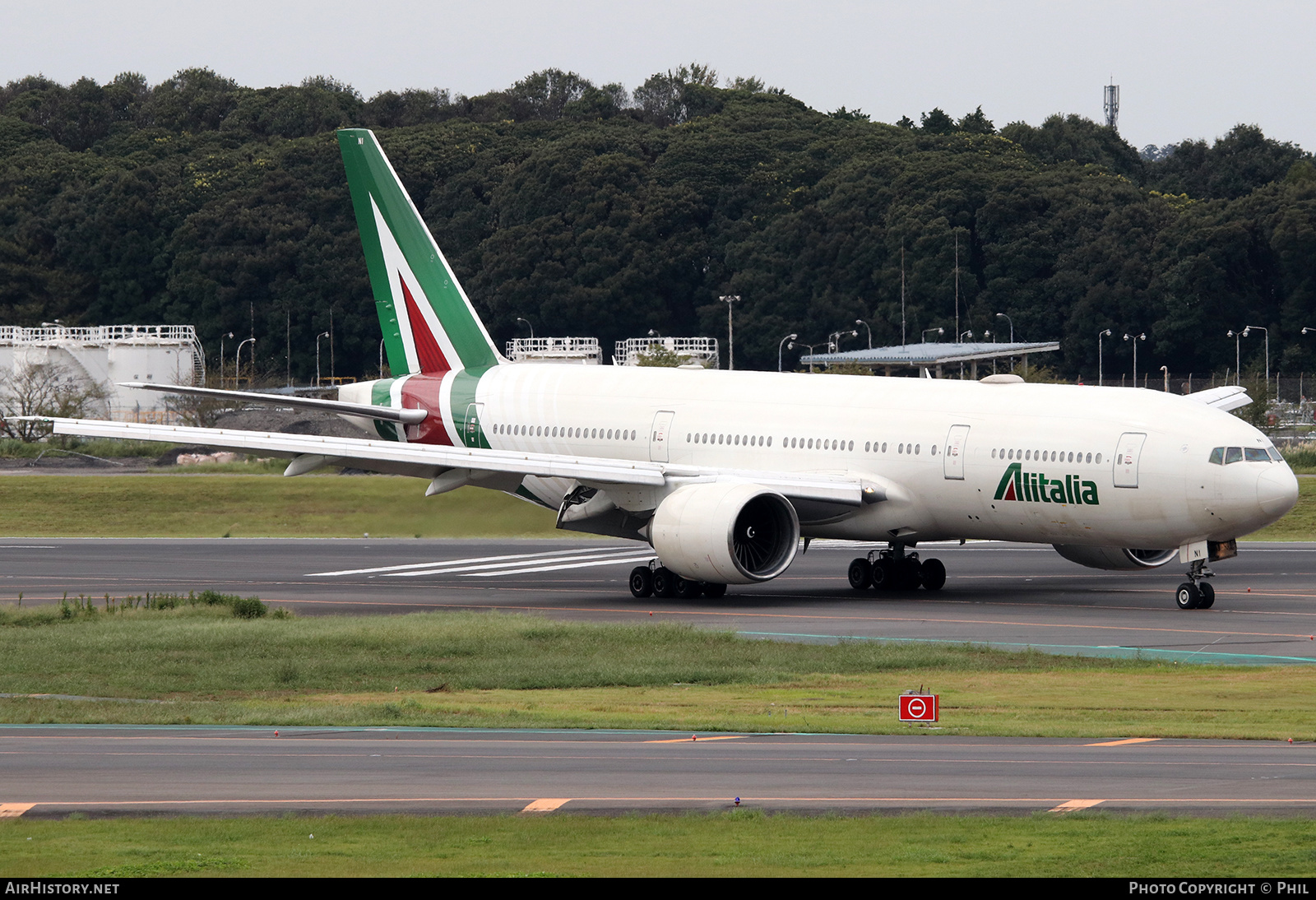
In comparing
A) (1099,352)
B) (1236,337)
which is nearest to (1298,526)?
(1099,352)

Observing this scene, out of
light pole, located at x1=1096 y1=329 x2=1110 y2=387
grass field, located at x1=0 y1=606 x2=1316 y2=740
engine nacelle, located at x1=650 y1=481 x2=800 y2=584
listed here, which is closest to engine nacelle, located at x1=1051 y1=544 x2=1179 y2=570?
engine nacelle, located at x1=650 y1=481 x2=800 y2=584

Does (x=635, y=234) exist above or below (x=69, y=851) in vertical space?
above

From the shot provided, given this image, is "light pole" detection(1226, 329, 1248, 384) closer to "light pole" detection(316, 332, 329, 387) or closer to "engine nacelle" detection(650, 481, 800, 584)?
"light pole" detection(316, 332, 329, 387)

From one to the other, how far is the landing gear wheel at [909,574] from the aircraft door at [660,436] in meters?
6.26

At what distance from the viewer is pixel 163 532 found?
64875 mm

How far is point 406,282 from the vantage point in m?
49.6

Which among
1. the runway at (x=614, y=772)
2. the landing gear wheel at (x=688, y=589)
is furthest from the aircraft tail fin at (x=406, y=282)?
the runway at (x=614, y=772)

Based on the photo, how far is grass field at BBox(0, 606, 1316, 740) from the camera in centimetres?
2341

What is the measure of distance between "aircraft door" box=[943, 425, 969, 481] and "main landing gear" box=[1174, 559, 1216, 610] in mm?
4999

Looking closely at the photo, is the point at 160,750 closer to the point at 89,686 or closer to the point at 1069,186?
the point at 89,686

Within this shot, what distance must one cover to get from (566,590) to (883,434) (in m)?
8.73

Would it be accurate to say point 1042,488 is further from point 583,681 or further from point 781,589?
point 583,681

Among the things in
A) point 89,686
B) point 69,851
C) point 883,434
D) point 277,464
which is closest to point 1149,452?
point 883,434

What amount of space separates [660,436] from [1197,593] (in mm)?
13145
